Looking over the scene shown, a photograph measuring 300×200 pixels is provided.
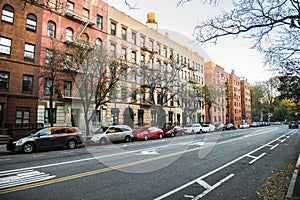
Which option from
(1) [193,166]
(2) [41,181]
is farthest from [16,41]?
(1) [193,166]

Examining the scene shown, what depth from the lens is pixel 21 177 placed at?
6945mm

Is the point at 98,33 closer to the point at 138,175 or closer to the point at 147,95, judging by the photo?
the point at 147,95

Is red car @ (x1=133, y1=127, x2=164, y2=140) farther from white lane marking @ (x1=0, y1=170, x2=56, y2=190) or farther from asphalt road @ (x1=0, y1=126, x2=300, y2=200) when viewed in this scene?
white lane marking @ (x1=0, y1=170, x2=56, y2=190)

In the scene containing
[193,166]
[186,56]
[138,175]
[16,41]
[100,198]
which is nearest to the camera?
[100,198]

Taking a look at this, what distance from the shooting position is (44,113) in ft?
75.8

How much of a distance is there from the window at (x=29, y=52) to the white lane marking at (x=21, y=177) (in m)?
18.0

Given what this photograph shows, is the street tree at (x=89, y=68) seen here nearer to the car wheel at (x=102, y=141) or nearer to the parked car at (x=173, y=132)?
the car wheel at (x=102, y=141)

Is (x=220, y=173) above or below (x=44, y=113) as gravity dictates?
below

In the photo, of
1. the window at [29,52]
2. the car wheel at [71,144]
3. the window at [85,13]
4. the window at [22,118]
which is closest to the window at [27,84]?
the window at [29,52]

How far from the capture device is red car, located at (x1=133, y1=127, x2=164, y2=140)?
21.5 meters

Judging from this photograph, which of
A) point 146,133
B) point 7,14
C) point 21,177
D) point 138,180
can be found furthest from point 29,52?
point 138,180

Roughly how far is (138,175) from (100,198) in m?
2.32

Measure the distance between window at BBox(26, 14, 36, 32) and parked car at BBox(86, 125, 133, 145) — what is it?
44.0 feet

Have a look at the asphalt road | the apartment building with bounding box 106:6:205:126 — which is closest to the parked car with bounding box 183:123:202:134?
the apartment building with bounding box 106:6:205:126
